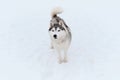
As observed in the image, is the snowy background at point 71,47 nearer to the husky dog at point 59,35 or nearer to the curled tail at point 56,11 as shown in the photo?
the husky dog at point 59,35

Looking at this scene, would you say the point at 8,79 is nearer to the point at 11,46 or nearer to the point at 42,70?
the point at 42,70

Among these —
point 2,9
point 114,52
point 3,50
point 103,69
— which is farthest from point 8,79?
point 2,9

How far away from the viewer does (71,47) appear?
6.40m

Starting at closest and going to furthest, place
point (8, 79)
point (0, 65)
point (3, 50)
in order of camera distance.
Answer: point (8, 79), point (0, 65), point (3, 50)

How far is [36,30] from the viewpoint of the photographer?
7.43 m

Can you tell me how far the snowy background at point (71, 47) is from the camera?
5.37 meters

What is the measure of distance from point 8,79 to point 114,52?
2.33 m

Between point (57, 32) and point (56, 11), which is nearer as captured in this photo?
point (57, 32)

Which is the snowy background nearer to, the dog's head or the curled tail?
the dog's head

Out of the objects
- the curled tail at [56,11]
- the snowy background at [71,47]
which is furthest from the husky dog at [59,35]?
the snowy background at [71,47]

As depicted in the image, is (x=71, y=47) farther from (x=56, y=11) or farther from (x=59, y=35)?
(x=59, y=35)

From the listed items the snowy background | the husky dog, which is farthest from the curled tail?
the snowy background

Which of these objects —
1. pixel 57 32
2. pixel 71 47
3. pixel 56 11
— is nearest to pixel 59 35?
pixel 57 32

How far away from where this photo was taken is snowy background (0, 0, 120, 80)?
537 cm
